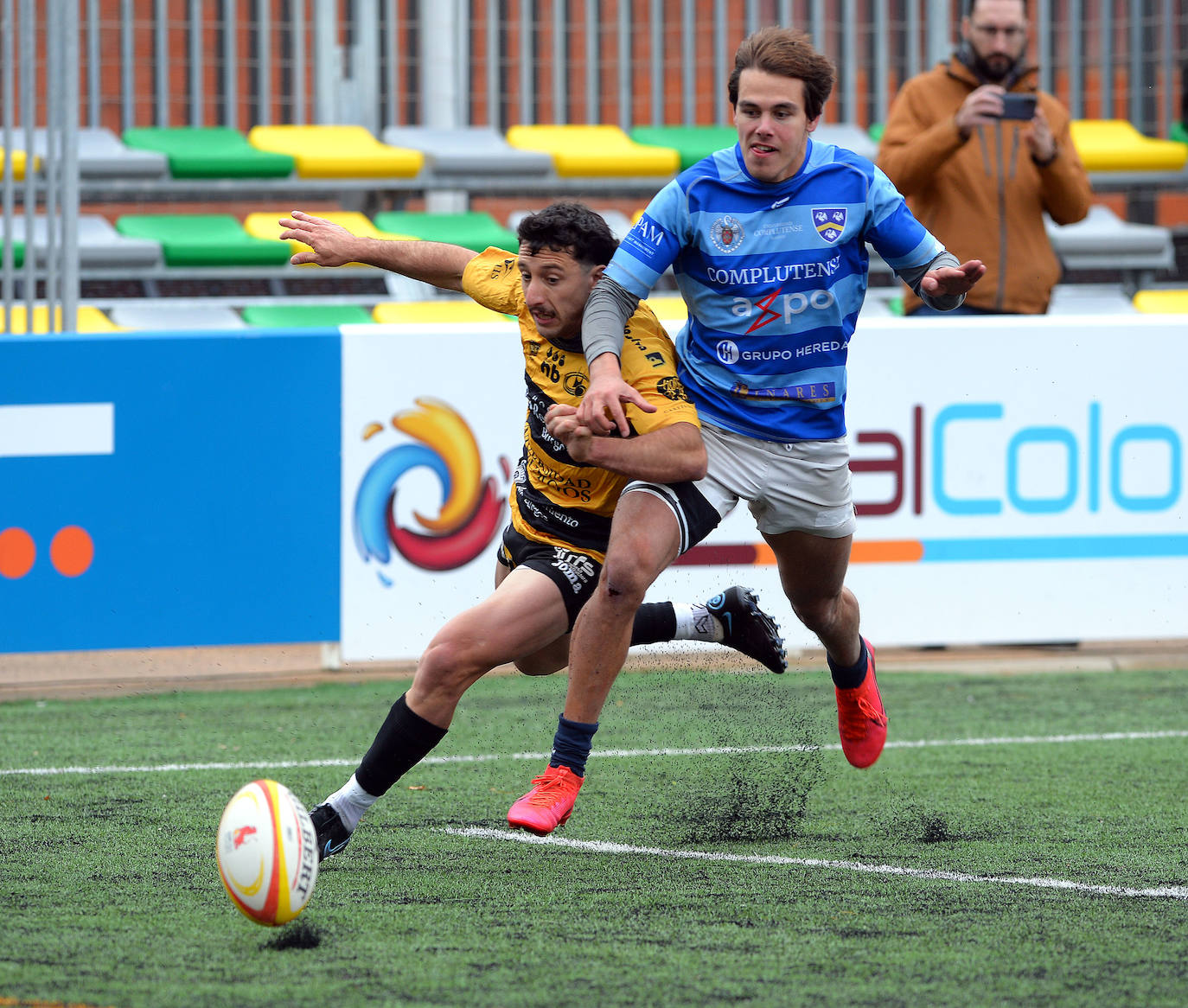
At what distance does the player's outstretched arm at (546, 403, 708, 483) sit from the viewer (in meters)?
4.38

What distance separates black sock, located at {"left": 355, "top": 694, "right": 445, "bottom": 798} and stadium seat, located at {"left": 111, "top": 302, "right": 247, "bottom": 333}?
683 centimetres

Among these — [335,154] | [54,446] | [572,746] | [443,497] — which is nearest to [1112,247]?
[335,154]

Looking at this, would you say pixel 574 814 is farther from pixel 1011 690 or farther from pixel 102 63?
pixel 102 63

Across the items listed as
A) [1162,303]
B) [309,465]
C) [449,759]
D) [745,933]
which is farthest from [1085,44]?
[745,933]

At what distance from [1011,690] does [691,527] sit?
11.6 feet

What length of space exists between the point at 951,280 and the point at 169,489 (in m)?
3.93

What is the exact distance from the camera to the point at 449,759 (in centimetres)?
634

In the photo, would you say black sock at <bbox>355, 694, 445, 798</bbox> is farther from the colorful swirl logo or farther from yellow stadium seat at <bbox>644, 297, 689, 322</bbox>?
yellow stadium seat at <bbox>644, 297, 689, 322</bbox>

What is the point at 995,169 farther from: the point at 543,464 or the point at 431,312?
the point at 543,464

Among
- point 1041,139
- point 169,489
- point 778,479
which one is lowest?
point 169,489

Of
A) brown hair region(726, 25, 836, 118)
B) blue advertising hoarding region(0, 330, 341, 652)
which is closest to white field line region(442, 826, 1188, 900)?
brown hair region(726, 25, 836, 118)

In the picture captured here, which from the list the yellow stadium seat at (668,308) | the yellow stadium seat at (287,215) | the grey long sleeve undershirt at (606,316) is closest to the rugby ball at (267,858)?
the grey long sleeve undershirt at (606,316)

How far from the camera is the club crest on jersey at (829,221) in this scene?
4699 millimetres

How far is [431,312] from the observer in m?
10.7
